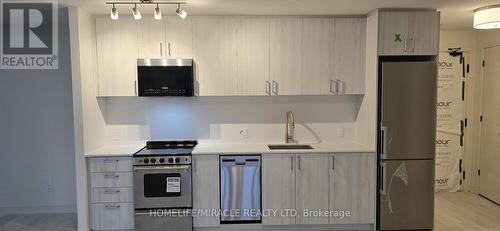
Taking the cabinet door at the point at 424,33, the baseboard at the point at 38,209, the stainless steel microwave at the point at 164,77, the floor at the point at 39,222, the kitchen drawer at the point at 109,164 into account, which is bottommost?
the floor at the point at 39,222

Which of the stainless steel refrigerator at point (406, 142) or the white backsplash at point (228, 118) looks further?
the white backsplash at point (228, 118)

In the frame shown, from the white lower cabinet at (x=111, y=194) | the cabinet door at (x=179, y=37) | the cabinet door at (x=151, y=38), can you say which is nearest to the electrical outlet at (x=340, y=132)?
the cabinet door at (x=179, y=37)

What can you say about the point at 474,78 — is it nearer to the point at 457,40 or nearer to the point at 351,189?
the point at 457,40

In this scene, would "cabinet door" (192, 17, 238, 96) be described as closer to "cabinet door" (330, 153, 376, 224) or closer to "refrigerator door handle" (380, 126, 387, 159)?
"cabinet door" (330, 153, 376, 224)

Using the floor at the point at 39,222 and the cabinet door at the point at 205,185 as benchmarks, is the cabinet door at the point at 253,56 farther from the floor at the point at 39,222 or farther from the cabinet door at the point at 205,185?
the floor at the point at 39,222

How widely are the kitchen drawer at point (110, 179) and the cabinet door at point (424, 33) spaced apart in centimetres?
337

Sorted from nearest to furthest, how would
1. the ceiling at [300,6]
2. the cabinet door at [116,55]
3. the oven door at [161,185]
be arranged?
the ceiling at [300,6], the oven door at [161,185], the cabinet door at [116,55]

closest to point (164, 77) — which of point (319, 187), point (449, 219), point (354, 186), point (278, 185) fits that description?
point (278, 185)

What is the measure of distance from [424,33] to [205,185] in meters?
2.89

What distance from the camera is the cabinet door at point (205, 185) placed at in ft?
11.0

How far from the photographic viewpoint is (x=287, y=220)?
3.45 meters

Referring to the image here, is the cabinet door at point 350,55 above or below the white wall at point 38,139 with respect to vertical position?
above

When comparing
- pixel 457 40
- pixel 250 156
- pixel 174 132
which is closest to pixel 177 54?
pixel 174 132

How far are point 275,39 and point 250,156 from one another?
1.38m
